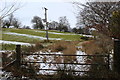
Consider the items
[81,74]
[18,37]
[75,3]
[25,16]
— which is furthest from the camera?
[18,37]

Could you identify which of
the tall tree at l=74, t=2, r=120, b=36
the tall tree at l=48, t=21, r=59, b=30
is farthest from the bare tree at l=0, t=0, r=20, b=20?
the tall tree at l=74, t=2, r=120, b=36

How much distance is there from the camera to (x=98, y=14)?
2822 millimetres

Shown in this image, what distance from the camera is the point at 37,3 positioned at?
7.86ft

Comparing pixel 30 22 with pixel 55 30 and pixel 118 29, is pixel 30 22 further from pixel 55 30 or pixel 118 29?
pixel 118 29

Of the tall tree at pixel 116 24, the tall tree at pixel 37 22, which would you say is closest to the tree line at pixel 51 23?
the tall tree at pixel 37 22

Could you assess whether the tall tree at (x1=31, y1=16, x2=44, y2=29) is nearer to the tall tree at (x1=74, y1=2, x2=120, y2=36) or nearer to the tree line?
the tree line

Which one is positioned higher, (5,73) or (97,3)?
(97,3)

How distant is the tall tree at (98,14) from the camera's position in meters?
2.69

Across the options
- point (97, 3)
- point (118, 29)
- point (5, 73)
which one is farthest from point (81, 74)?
point (97, 3)

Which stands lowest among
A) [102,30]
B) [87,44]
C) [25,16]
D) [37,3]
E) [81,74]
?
[81,74]

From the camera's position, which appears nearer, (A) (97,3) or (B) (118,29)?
(B) (118,29)

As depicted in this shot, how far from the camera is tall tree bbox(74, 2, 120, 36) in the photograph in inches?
106

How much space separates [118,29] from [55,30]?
4.26 ft

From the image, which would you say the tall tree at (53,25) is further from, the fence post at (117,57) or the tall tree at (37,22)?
the fence post at (117,57)
